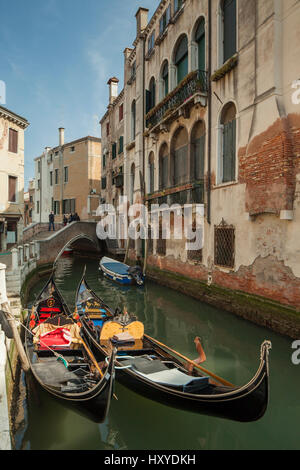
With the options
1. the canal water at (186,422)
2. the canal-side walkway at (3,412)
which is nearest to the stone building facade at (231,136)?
the canal water at (186,422)

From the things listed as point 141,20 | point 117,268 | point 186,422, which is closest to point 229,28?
point 141,20

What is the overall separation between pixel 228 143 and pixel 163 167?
4.46m

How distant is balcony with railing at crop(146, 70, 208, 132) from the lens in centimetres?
917

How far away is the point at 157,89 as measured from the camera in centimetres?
1286

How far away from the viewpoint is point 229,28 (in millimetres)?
8414

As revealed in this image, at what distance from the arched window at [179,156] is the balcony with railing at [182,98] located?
2.11 feet

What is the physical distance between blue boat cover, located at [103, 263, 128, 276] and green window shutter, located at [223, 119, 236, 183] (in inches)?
235

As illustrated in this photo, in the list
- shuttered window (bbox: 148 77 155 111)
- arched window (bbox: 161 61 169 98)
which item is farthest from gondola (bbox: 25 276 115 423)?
shuttered window (bbox: 148 77 155 111)

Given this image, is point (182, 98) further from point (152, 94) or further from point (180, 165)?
point (152, 94)

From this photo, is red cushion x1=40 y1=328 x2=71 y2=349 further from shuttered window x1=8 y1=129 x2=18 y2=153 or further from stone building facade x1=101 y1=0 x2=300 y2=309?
shuttered window x1=8 y1=129 x2=18 y2=153

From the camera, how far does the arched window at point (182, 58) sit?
1088 cm

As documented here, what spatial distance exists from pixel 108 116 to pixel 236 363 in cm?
1834

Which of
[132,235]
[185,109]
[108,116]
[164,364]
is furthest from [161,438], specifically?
[108,116]
